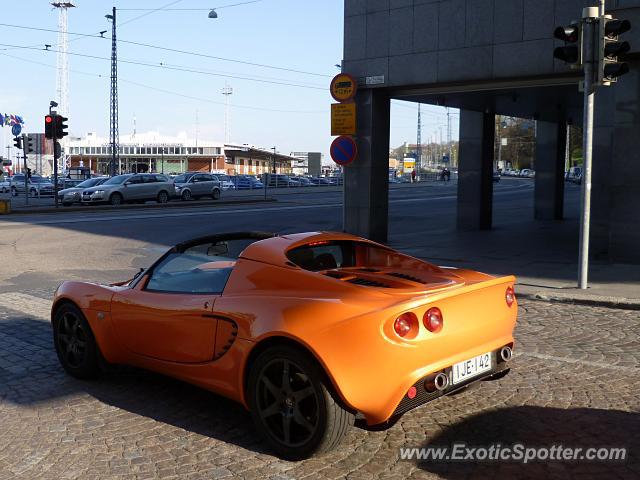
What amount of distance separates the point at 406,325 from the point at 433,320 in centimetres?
20

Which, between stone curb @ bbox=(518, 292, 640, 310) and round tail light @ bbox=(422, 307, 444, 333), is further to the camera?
stone curb @ bbox=(518, 292, 640, 310)

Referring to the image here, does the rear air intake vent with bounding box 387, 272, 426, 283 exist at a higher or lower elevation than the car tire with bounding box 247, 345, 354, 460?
higher

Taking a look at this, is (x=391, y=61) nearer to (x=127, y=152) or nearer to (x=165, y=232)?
(x=165, y=232)

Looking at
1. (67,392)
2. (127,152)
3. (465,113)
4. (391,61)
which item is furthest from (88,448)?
(127,152)

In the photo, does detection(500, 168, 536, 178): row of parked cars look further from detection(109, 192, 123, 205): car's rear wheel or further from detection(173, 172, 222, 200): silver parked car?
detection(109, 192, 123, 205): car's rear wheel

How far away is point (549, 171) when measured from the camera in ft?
80.2

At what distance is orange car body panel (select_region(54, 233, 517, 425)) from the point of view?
12.3 feet

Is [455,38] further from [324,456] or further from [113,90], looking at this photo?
[113,90]

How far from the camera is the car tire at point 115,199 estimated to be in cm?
3356

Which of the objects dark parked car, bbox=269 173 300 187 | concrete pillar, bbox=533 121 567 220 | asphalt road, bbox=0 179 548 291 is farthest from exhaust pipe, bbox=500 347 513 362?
dark parked car, bbox=269 173 300 187

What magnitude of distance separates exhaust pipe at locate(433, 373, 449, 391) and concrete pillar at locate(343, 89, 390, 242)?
472 inches

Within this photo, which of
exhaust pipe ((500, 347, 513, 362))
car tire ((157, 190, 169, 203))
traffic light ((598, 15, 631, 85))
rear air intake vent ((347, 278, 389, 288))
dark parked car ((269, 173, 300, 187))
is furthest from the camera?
dark parked car ((269, 173, 300, 187))

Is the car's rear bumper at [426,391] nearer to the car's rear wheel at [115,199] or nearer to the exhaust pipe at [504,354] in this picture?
the exhaust pipe at [504,354]

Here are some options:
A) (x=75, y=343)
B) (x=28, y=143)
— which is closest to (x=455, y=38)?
(x=75, y=343)
